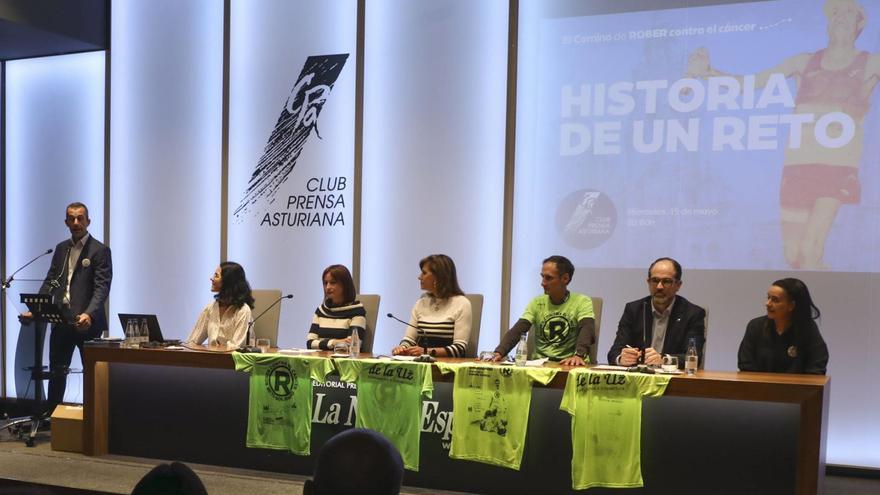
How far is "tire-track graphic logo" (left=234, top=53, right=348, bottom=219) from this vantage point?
5.76 m

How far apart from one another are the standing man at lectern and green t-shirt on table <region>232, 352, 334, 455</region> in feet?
5.28

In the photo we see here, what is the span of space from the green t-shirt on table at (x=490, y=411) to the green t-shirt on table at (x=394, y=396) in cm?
14

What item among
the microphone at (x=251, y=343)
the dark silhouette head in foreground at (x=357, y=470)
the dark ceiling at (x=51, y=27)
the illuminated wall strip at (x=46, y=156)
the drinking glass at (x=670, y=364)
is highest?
the dark ceiling at (x=51, y=27)

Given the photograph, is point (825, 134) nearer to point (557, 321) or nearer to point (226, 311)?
point (557, 321)

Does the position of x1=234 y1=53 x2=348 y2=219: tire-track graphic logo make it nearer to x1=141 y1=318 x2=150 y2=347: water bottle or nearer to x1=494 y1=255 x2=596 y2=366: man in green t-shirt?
x1=141 y1=318 x2=150 y2=347: water bottle

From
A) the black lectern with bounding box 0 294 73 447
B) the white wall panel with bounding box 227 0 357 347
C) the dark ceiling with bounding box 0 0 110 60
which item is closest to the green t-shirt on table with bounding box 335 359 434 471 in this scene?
the white wall panel with bounding box 227 0 357 347

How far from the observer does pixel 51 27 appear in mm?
5867

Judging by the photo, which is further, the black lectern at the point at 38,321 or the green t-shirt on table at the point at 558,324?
the black lectern at the point at 38,321

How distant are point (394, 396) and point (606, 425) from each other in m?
0.97

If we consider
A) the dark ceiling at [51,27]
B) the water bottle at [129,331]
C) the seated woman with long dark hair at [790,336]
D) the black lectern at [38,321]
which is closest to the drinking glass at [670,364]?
the seated woman with long dark hair at [790,336]

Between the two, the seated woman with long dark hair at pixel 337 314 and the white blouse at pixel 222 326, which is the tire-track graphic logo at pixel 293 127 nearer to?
the white blouse at pixel 222 326

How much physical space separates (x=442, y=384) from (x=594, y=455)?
0.80 meters

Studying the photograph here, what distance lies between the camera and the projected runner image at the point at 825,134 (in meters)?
4.54

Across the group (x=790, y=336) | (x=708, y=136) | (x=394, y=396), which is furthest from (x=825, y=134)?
(x=394, y=396)
